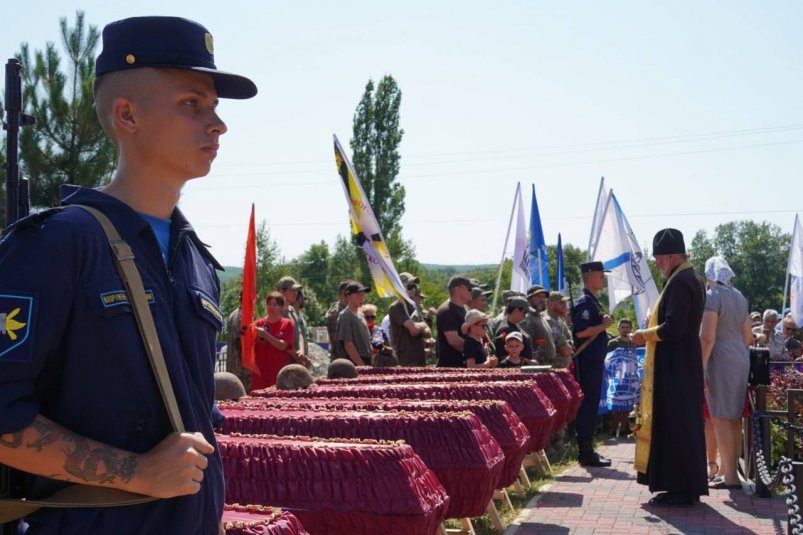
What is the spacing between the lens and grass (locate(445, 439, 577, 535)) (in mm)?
7336

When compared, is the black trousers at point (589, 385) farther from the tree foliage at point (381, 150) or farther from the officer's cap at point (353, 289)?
the tree foliage at point (381, 150)

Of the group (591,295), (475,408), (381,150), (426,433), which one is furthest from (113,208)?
(381,150)

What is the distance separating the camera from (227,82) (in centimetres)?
235

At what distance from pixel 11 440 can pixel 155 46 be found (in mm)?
902

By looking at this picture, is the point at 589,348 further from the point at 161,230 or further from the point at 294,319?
the point at 161,230

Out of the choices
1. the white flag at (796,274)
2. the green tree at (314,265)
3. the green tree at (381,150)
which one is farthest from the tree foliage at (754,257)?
the white flag at (796,274)

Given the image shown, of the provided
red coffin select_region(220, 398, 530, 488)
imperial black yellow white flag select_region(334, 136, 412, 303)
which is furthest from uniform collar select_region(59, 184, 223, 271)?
imperial black yellow white flag select_region(334, 136, 412, 303)

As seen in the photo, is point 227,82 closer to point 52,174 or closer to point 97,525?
point 97,525

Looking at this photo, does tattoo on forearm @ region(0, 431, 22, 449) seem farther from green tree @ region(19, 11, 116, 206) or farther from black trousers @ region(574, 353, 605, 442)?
green tree @ region(19, 11, 116, 206)

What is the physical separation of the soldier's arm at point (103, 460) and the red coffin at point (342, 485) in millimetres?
2509

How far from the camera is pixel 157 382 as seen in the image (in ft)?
6.72

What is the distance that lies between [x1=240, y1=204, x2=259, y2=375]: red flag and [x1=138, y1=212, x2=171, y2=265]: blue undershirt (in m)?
7.10

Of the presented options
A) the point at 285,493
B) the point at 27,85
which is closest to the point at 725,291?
the point at 285,493

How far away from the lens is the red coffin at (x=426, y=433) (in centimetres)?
542
